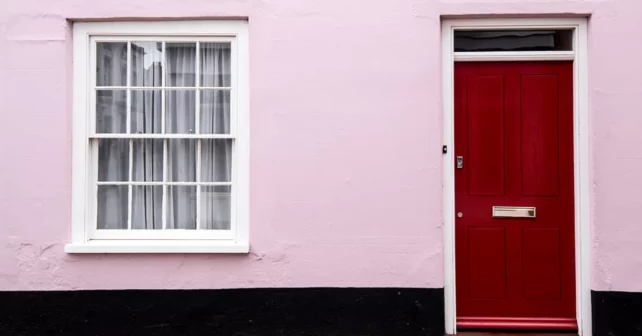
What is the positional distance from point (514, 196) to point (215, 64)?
10.0 feet

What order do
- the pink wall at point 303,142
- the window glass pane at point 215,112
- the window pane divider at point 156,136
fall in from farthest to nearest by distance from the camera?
the window glass pane at point 215,112 → the window pane divider at point 156,136 → the pink wall at point 303,142

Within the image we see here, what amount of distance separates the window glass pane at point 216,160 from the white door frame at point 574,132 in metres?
2.02

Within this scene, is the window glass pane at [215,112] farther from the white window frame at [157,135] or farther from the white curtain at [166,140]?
the white window frame at [157,135]

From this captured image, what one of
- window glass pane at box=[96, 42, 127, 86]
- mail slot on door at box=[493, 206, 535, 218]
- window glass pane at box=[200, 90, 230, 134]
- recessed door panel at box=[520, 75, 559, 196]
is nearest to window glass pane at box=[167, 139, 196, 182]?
window glass pane at box=[200, 90, 230, 134]

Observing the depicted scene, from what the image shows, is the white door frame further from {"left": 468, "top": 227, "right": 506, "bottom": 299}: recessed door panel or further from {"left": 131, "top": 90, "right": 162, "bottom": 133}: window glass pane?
{"left": 131, "top": 90, "right": 162, "bottom": 133}: window glass pane

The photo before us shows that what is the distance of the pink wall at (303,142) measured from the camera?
5.51 m

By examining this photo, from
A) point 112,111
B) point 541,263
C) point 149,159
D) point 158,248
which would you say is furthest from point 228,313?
point 541,263

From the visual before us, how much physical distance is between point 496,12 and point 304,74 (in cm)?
181

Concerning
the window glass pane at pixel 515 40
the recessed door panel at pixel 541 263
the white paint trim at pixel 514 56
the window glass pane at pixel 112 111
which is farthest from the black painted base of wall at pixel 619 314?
the window glass pane at pixel 112 111

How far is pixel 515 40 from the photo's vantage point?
18.7 ft

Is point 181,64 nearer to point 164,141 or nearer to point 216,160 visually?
point 164,141

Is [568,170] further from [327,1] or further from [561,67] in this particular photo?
[327,1]

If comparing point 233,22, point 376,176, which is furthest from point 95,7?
point 376,176

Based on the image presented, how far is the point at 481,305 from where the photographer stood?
5.73 m
